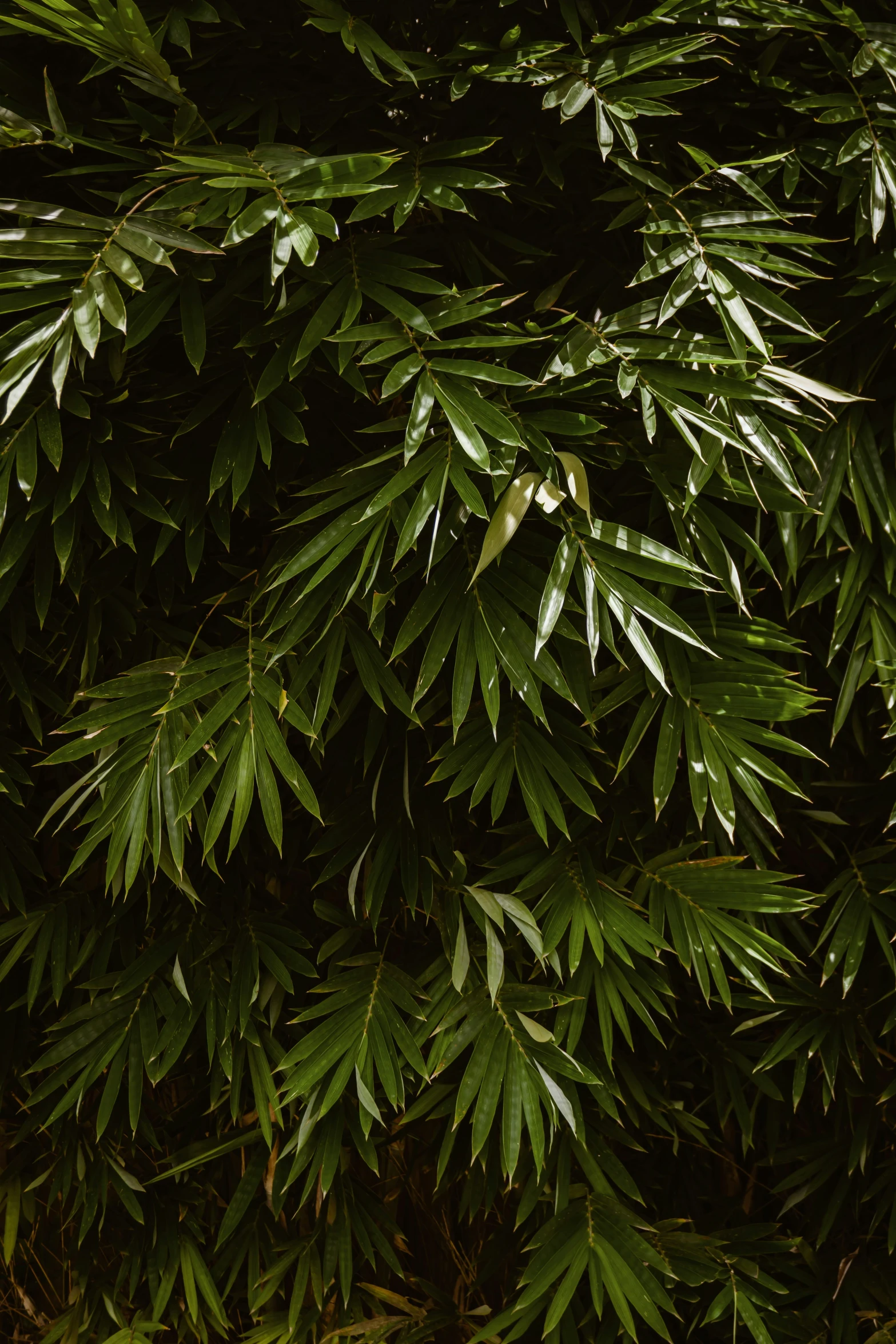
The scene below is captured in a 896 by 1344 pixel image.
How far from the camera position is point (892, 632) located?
4.68 ft

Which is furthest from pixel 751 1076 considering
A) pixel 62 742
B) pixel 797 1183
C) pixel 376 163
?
pixel 376 163

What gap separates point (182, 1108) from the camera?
5.22 ft

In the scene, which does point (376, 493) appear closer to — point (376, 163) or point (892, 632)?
point (376, 163)

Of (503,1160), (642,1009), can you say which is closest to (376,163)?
(642,1009)

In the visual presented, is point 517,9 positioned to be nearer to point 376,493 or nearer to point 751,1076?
point 376,493

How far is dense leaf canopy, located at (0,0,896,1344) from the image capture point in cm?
118

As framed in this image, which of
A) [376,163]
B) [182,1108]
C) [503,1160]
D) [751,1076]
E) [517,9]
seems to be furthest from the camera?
[182,1108]

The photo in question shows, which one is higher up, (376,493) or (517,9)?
(517,9)

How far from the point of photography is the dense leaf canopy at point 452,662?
1184 mm

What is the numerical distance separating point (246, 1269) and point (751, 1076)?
872 mm

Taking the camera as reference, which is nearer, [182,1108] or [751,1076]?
[751,1076]

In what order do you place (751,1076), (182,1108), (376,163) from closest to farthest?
(376,163)
(751,1076)
(182,1108)

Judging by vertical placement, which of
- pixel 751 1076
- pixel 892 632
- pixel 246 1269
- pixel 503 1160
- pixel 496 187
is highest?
pixel 496 187

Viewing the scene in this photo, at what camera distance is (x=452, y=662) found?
148 centimetres
